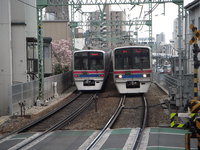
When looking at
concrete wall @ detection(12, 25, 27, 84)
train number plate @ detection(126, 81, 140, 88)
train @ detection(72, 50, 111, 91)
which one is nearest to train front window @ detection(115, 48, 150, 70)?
train number plate @ detection(126, 81, 140, 88)

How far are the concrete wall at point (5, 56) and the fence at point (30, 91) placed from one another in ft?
5.07

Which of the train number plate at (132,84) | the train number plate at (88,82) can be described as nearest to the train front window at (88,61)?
the train number plate at (88,82)

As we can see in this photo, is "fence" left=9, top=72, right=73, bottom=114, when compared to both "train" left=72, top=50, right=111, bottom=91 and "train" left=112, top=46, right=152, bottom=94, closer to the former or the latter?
"train" left=72, top=50, right=111, bottom=91

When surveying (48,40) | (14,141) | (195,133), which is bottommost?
(14,141)

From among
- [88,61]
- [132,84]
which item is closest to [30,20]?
[88,61]

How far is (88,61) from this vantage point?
20531 millimetres

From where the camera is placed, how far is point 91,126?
36.0 ft

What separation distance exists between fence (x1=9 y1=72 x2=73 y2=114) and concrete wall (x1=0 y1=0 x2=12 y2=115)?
5.07 ft

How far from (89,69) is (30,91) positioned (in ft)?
15.8

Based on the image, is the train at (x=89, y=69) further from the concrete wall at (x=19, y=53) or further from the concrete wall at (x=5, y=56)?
the concrete wall at (x=5, y=56)

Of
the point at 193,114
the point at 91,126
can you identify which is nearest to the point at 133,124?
the point at 91,126

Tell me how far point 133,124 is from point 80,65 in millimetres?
9948

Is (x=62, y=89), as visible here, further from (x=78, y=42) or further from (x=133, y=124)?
(x=78, y=42)

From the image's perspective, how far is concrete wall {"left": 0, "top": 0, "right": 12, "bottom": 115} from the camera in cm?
1769
